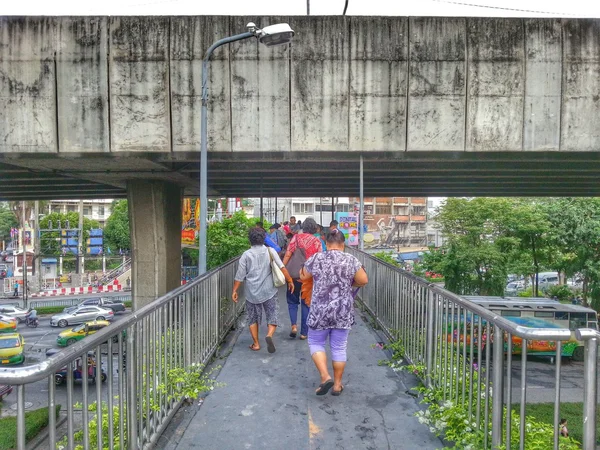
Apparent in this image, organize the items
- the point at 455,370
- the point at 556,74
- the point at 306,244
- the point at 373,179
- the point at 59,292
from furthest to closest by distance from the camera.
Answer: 1. the point at 59,292
2. the point at 373,179
3. the point at 556,74
4. the point at 306,244
5. the point at 455,370

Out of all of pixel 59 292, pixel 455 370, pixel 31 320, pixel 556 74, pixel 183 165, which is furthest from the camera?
pixel 59 292

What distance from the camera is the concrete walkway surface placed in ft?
12.4

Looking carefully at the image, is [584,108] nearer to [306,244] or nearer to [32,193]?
[306,244]

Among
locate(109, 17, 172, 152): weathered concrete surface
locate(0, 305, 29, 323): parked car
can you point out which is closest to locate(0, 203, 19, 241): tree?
locate(0, 305, 29, 323): parked car

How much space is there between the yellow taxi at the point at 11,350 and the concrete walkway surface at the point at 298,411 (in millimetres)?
19671

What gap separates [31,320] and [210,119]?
29.6 meters

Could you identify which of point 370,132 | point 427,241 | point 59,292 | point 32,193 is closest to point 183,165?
point 370,132

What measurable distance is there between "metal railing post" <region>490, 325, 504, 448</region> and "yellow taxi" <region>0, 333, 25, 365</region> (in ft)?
75.3

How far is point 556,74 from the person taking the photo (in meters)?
9.99

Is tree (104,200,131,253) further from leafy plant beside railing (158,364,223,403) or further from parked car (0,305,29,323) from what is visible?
leafy plant beside railing (158,364,223,403)

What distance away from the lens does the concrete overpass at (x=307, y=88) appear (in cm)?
995

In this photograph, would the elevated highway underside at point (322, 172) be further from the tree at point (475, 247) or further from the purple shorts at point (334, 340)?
the purple shorts at point (334, 340)

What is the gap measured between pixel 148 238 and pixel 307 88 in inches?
276

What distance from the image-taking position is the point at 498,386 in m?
2.92
